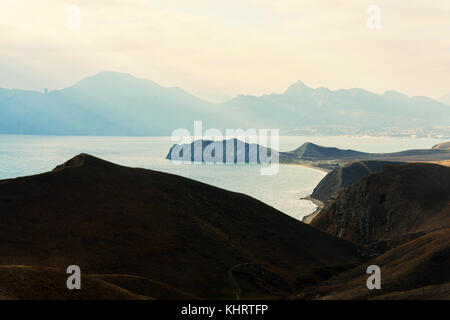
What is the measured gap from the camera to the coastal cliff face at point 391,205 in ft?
339

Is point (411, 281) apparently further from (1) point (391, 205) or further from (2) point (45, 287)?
(1) point (391, 205)

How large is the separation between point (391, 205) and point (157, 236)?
2647 inches

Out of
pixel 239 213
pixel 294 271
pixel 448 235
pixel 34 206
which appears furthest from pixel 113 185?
pixel 448 235

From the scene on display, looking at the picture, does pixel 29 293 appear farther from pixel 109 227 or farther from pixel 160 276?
pixel 109 227

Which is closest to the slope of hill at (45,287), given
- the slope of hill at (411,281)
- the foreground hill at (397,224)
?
the slope of hill at (411,281)

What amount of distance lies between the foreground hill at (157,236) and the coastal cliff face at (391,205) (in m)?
19.8

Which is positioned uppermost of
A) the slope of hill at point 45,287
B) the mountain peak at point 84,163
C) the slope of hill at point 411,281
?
the mountain peak at point 84,163

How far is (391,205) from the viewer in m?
113

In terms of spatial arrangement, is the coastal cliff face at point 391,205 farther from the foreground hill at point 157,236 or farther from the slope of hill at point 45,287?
the slope of hill at point 45,287

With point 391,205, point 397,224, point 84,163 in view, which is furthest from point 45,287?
point 391,205

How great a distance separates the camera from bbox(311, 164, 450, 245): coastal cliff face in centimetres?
10319
